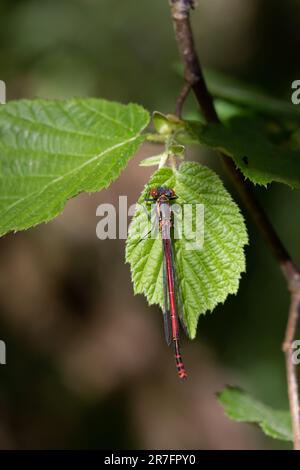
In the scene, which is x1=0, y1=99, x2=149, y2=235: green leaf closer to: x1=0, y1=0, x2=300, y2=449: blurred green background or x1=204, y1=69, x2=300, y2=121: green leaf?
x1=204, y1=69, x2=300, y2=121: green leaf

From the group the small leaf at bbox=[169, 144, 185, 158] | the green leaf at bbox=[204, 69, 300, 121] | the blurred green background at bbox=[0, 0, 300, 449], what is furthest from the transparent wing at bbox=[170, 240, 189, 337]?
the blurred green background at bbox=[0, 0, 300, 449]

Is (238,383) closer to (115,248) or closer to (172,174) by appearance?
(115,248)

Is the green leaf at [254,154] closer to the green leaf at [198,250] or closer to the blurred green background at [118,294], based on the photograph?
the green leaf at [198,250]

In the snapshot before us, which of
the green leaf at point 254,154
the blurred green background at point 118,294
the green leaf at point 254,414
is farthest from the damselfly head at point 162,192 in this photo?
the blurred green background at point 118,294

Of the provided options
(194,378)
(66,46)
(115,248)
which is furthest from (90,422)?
(66,46)

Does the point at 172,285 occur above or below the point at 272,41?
below

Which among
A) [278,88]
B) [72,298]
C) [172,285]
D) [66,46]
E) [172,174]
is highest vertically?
[66,46]
